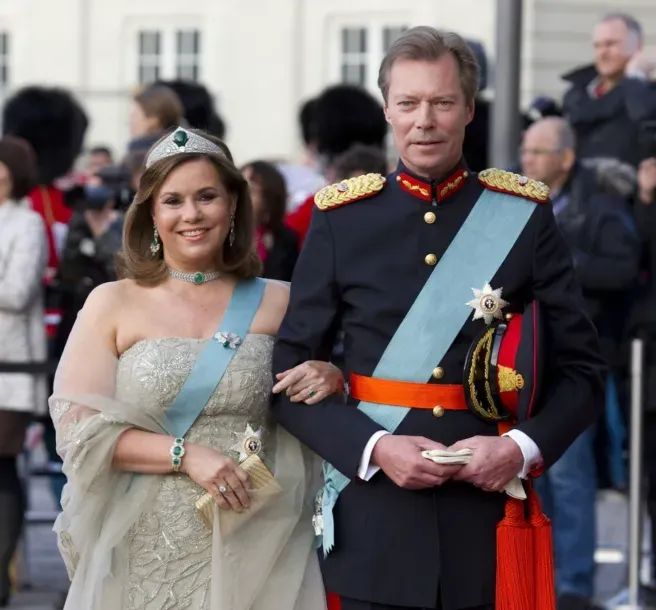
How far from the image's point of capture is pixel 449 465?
14.6 feet

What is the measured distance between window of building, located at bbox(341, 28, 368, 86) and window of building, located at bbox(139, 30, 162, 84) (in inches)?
113

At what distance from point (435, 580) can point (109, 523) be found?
88cm

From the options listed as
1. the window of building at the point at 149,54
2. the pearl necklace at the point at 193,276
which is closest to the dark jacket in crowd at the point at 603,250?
the pearl necklace at the point at 193,276

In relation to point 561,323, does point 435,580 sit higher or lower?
lower

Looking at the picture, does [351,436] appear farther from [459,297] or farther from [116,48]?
[116,48]

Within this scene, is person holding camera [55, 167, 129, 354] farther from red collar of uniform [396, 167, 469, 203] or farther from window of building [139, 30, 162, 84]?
window of building [139, 30, 162, 84]

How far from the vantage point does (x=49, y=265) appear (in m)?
8.70

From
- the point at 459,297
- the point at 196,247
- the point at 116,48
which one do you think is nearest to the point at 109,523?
the point at 196,247

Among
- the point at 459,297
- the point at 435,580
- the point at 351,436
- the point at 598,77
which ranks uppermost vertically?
the point at 598,77

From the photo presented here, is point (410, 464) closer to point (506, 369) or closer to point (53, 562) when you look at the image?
point (506, 369)

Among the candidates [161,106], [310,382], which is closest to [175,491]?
[310,382]

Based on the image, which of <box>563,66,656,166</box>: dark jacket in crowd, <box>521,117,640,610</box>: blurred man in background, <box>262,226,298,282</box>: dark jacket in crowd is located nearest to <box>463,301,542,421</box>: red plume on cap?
<box>521,117,640,610</box>: blurred man in background

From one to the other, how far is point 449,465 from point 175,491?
800mm

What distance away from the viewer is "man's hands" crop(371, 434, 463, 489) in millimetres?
4445
